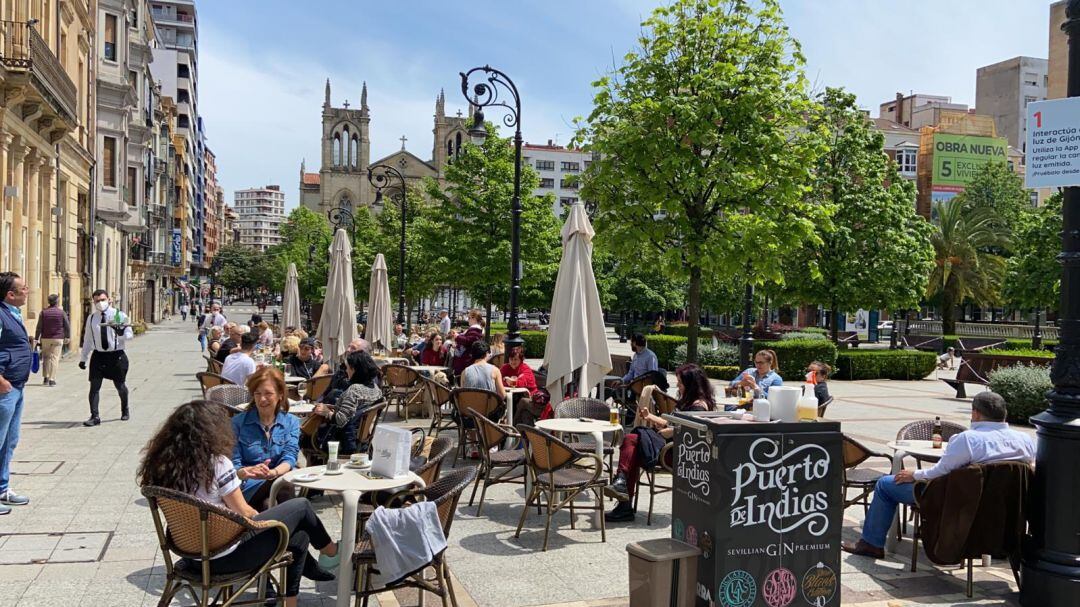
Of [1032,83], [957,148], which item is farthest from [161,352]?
[1032,83]

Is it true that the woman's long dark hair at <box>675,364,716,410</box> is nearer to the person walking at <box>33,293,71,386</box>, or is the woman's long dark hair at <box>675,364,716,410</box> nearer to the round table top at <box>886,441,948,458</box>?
the round table top at <box>886,441,948,458</box>

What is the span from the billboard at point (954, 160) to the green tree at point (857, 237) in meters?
42.1

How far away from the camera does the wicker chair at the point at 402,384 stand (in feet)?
42.6

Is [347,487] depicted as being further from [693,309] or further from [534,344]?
[534,344]

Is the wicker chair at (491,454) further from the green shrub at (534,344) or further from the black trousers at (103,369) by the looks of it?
the green shrub at (534,344)

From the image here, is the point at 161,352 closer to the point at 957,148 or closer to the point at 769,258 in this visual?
the point at 769,258

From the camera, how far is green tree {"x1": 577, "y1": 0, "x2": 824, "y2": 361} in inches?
553

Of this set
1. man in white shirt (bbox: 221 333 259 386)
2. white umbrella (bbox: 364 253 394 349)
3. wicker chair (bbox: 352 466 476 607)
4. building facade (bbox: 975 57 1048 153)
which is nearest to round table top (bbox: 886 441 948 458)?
wicker chair (bbox: 352 466 476 607)

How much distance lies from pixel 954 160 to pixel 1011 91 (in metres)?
19.0

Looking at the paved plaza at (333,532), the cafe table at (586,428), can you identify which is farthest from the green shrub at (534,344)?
the cafe table at (586,428)

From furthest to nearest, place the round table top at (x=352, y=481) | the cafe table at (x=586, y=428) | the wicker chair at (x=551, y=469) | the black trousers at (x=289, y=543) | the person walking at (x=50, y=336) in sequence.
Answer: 1. the person walking at (x=50, y=336)
2. the cafe table at (x=586, y=428)
3. the wicker chair at (x=551, y=469)
4. the round table top at (x=352, y=481)
5. the black trousers at (x=289, y=543)

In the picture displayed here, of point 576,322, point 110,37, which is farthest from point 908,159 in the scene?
point 576,322

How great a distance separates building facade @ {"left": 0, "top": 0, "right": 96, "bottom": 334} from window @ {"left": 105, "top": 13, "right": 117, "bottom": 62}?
2552mm

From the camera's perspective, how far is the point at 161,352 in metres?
29.6
